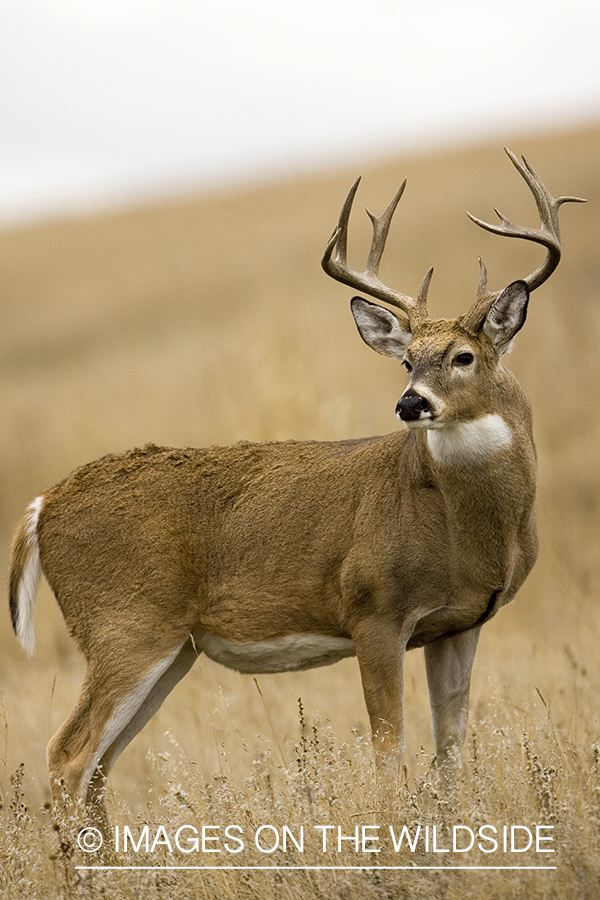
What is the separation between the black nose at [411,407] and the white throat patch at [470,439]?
0.29 m

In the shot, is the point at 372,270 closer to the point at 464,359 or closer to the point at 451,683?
the point at 464,359

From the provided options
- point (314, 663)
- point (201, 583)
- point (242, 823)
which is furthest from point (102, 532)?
point (242, 823)

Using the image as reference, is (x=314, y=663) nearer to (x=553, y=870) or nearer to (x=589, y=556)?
(x=553, y=870)

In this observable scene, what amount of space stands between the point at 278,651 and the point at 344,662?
12.7 ft

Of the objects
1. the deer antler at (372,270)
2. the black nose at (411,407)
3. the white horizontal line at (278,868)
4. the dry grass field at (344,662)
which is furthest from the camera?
the deer antler at (372,270)

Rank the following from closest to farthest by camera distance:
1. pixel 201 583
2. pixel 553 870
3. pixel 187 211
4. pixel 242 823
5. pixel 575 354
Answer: pixel 553 870 → pixel 242 823 → pixel 201 583 → pixel 575 354 → pixel 187 211

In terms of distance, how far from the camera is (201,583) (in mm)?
5953

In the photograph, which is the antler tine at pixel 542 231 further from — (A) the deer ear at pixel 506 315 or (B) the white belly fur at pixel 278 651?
(B) the white belly fur at pixel 278 651

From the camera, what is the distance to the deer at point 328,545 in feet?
17.9

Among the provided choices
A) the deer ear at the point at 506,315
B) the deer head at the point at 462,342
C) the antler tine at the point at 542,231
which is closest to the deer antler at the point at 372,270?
the deer head at the point at 462,342

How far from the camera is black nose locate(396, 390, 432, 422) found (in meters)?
5.12

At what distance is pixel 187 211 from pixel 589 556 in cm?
2893

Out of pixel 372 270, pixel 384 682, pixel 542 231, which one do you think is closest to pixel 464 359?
pixel 542 231

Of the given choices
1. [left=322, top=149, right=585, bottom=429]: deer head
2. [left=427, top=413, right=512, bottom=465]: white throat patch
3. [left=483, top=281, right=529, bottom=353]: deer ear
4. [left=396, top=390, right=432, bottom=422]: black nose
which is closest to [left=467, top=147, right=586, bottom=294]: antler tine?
[left=322, top=149, right=585, bottom=429]: deer head
